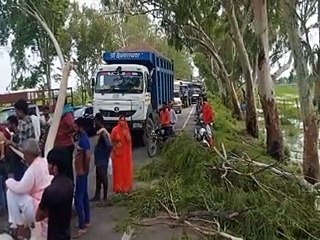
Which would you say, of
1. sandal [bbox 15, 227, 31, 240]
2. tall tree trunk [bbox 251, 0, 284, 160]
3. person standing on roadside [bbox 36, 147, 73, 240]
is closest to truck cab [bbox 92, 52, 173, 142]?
tall tree trunk [bbox 251, 0, 284, 160]

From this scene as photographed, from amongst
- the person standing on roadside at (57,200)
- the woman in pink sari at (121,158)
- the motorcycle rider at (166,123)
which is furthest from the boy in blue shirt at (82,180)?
the motorcycle rider at (166,123)

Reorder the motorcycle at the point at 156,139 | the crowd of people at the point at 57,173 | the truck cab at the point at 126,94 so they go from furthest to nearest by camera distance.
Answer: the truck cab at the point at 126,94 < the motorcycle at the point at 156,139 < the crowd of people at the point at 57,173

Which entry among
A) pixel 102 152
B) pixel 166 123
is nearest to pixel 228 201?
pixel 102 152

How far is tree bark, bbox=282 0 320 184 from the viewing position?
1509 centimetres

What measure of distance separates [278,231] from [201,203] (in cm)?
165

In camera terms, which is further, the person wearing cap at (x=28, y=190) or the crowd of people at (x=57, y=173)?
the person wearing cap at (x=28, y=190)

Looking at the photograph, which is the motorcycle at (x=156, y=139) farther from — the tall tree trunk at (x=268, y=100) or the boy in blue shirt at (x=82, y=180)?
the boy in blue shirt at (x=82, y=180)

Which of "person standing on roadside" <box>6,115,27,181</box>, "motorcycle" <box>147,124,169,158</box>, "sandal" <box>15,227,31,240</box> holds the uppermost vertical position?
"person standing on roadside" <box>6,115,27,181</box>

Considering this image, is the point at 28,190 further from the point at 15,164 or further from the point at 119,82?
the point at 119,82

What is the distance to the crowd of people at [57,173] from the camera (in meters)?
5.88

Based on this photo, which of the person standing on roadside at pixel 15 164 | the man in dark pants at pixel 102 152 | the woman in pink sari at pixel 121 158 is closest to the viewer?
the person standing on roadside at pixel 15 164

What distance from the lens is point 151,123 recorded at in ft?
63.8

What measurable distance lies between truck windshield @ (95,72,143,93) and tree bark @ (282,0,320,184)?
20.9 ft

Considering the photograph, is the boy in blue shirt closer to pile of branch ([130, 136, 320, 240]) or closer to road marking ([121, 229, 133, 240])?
road marking ([121, 229, 133, 240])
